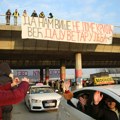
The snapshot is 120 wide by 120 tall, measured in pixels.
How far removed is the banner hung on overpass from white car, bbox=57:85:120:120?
20.0 metres

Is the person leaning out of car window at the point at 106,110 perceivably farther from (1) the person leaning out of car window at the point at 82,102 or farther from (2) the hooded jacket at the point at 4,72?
(2) the hooded jacket at the point at 4,72

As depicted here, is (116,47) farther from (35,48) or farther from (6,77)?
(6,77)

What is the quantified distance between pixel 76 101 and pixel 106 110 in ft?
4.00

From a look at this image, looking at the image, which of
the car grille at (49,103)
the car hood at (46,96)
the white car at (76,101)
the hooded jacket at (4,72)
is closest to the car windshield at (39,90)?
the car hood at (46,96)

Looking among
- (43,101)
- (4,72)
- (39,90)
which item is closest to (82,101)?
(4,72)

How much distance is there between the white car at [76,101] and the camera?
16.4 ft

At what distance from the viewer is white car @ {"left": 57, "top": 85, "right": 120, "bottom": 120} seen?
4988 mm

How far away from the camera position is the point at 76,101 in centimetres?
612

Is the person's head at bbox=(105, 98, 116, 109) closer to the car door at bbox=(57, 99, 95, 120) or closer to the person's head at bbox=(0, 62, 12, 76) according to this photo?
the car door at bbox=(57, 99, 95, 120)

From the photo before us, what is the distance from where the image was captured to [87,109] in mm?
5566

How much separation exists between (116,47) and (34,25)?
12.3 meters

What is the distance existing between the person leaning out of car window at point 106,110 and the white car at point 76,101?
9cm

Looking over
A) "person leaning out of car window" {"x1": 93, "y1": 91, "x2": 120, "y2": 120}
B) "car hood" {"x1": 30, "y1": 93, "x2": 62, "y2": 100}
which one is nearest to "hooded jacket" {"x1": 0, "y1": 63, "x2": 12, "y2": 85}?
"person leaning out of car window" {"x1": 93, "y1": 91, "x2": 120, "y2": 120}

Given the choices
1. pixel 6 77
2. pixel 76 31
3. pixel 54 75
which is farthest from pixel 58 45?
pixel 54 75
